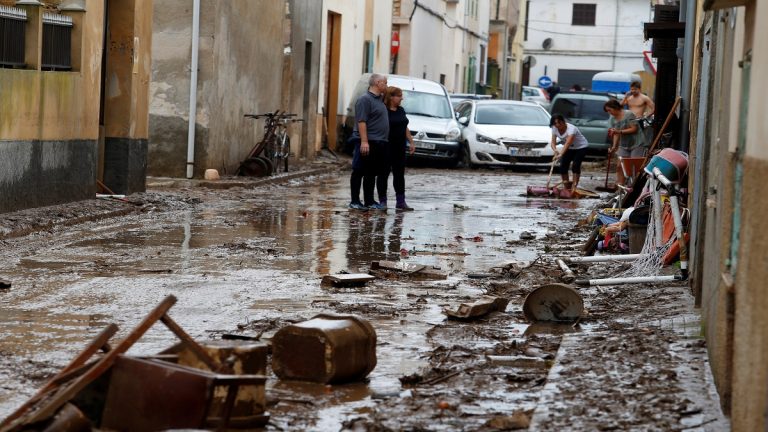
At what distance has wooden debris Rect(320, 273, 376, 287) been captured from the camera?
34.5ft

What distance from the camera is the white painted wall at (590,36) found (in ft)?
273

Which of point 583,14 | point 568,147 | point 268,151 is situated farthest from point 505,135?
point 583,14

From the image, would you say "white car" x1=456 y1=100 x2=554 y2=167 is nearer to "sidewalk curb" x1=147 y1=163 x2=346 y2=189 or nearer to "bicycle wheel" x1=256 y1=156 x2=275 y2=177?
"sidewalk curb" x1=147 y1=163 x2=346 y2=189

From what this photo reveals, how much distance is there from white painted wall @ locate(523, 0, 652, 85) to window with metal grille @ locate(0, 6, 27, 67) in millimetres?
70292

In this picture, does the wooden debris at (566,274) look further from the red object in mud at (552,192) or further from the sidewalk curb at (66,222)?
the red object in mud at (552,192)

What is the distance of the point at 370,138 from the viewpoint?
722 inches

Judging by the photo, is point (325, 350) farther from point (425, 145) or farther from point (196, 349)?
point (425, 145)

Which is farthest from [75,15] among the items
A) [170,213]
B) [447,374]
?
[447,374]

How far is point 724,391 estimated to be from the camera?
5930mm

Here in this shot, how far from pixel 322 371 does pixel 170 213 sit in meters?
10.4

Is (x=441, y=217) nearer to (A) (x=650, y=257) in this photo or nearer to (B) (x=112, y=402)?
(A) (x=650, y=257)

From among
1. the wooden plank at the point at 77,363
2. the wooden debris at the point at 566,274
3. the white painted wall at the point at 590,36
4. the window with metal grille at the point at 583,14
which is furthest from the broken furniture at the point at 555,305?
the window with metal grille at the point at 583,14

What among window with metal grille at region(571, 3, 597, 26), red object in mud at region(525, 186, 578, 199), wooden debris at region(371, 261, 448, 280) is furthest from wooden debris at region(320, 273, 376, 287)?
window with metal grille at region(571, 3, 597, 26)

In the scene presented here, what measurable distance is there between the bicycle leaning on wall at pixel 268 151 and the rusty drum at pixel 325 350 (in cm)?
1625
